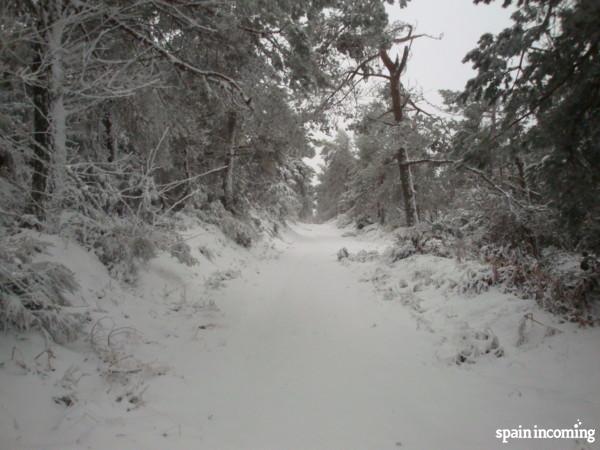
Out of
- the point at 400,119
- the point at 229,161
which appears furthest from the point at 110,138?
the point at 400,119

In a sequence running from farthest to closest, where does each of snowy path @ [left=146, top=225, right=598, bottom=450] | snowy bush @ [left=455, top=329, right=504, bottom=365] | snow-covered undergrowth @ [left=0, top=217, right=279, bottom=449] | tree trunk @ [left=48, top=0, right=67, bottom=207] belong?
tree trunk @ [left=48, top=0, right=67, bottom=207] < snowy bush @ [left=455, top=329, right=504, bottom=365] < snowy path @ [left=146, top=225, right=598, bottom=450] < snow-covered undergrowth @ [left=0, top=217, right=279, bottom=449]

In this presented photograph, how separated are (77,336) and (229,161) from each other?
9931mm

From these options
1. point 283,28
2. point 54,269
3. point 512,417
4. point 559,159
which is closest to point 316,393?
point 512,417

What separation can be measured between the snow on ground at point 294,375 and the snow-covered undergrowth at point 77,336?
2 centimetres

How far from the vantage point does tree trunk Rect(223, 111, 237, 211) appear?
12.5 metres

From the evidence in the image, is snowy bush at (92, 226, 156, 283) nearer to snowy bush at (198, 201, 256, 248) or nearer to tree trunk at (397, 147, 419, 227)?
snowy bush at (198, 201, 256, 248)

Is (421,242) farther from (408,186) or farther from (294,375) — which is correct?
(294,375)

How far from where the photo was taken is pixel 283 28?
17.0 ft

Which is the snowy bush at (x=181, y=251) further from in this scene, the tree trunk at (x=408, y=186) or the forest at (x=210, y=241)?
the tree trunk at (x=408, y=186)

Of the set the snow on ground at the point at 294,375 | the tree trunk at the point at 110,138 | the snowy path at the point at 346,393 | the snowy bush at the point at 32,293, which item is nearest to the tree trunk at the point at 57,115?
the snow on ground at the point at 294,375

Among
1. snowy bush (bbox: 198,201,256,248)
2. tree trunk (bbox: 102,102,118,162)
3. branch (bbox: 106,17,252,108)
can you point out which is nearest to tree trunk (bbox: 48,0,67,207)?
branch (bbox: 106,17,252,108)

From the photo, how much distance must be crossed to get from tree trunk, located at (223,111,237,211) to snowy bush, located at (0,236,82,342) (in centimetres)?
943

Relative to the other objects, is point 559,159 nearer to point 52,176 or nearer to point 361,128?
point 52,176

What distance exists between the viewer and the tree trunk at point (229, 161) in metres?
12.5
